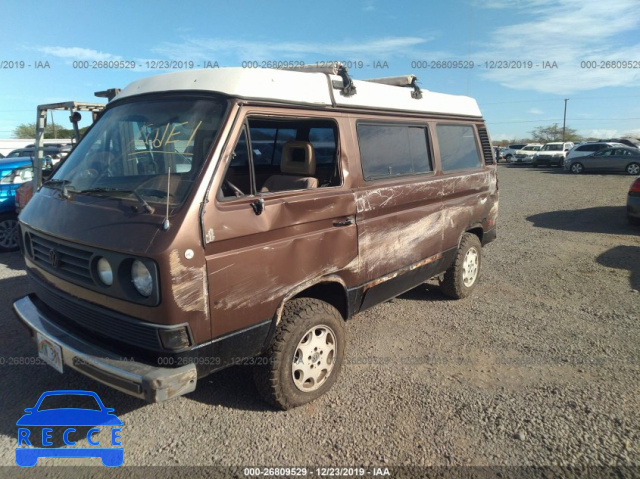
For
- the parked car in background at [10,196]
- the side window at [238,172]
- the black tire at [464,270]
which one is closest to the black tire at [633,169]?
the black tire at [464,270]

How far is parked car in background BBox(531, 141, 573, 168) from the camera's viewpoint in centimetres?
2853

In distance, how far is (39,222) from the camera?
3043mm

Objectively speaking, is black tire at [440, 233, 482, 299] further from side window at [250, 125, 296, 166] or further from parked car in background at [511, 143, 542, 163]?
parked car in background at [511, 143, 542, 163]

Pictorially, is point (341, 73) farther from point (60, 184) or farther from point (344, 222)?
point (60, 184)

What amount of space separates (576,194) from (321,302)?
14535 millimetres

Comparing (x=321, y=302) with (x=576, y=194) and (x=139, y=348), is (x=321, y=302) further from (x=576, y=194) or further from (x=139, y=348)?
(x=576, y=194)

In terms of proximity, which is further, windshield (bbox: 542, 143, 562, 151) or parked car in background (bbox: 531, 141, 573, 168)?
windshield (bbox: 542, 143, 562, 151)

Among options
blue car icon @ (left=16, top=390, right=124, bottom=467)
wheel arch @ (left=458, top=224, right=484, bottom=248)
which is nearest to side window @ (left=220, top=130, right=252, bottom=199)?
blue car icon @ (left=16, top=390, right=124, bottom=467)

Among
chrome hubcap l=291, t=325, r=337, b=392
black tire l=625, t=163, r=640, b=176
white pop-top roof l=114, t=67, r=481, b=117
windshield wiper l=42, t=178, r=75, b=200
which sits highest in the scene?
white pop-top roof l=114, t=67, r=481, b=117

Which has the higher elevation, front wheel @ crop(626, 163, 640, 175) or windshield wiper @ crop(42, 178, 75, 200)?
windshield wiper @ crop(42, 178, 75, 200)

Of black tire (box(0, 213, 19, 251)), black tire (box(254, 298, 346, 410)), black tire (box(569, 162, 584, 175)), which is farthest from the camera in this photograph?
black tire (box(569, 162, 584, 175))

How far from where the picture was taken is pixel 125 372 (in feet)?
7.76

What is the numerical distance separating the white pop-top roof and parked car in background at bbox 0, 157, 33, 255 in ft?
19.0

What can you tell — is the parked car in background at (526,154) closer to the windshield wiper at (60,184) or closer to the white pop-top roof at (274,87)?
the white pop-top roof at (274,87)
